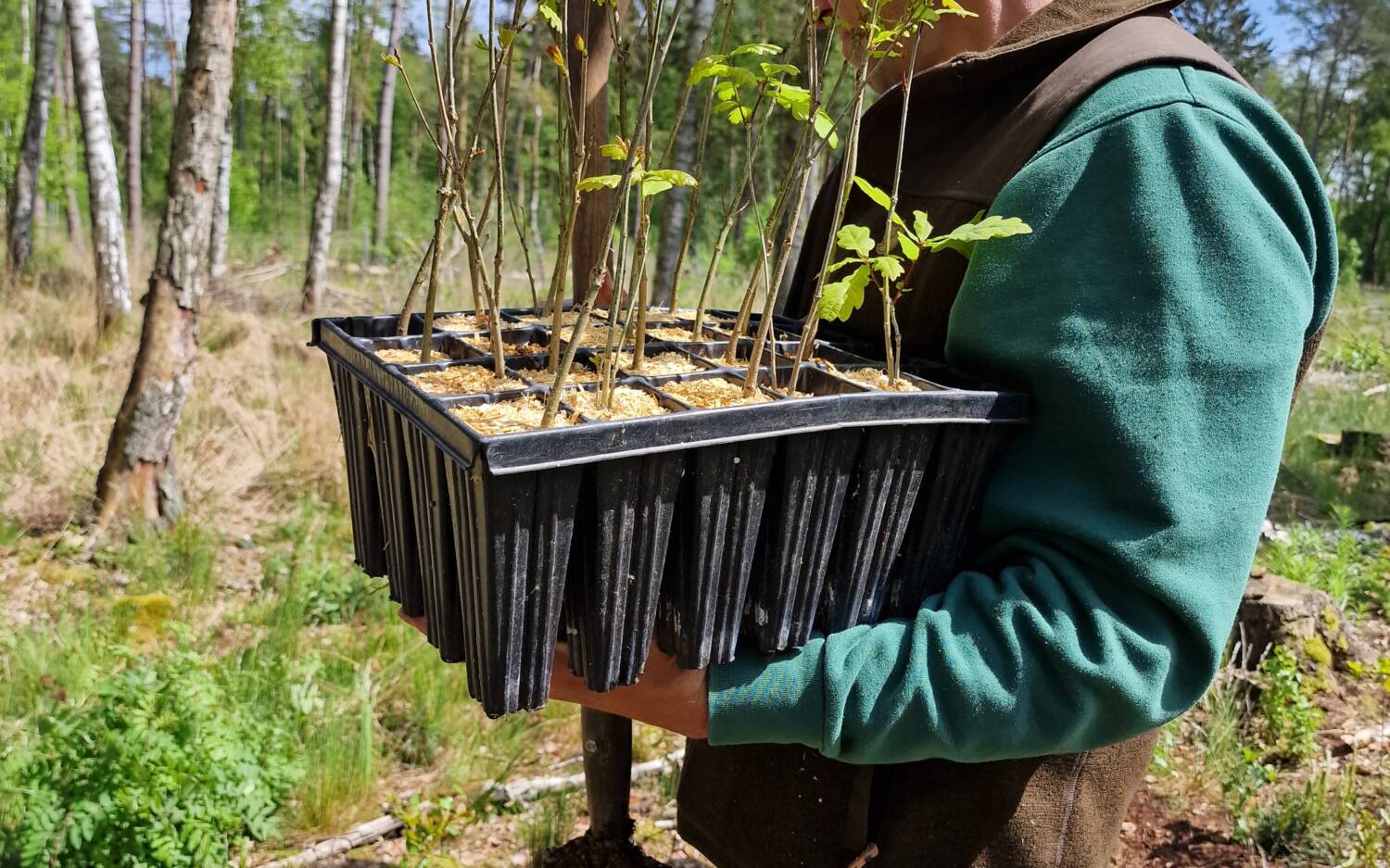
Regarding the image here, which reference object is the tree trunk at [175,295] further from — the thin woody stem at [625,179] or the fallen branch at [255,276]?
the fallen branch at [255,276]

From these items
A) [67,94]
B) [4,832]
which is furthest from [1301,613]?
[67,94]

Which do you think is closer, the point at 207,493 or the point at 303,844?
the point at 303,844

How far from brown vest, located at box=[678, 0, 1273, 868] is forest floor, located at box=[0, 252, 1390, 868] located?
133 cm

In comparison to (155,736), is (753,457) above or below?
above

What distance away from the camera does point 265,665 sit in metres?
2.95

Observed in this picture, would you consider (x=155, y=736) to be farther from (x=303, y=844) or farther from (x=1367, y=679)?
(x=1367, y=679)

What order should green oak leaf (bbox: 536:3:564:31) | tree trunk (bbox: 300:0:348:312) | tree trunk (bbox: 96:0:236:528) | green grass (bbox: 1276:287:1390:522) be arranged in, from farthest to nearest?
tree trunk (bbox: 300:0:348:312), green grass (bbox: 1276:287:1390:522), tree trunk (bbox: 96:0:236:528), green oak leaf (bbox: 536:3:564:31)

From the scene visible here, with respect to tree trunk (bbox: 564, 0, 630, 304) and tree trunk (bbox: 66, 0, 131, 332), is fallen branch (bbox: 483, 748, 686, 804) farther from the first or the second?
tree trunk (bbox: 66, 0, 131, 332)

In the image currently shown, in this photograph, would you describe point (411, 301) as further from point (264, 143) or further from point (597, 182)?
point (264, 143)

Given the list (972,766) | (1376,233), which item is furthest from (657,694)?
(1376,233)

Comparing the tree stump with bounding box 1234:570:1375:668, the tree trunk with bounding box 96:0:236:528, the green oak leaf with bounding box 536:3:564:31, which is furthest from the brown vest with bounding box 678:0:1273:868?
the tree trunk with bounding box 96:0:236:528

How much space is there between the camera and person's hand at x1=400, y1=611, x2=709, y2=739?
932mm

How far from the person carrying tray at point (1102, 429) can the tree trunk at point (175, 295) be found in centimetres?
402

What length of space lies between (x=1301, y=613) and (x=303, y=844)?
130 inches
